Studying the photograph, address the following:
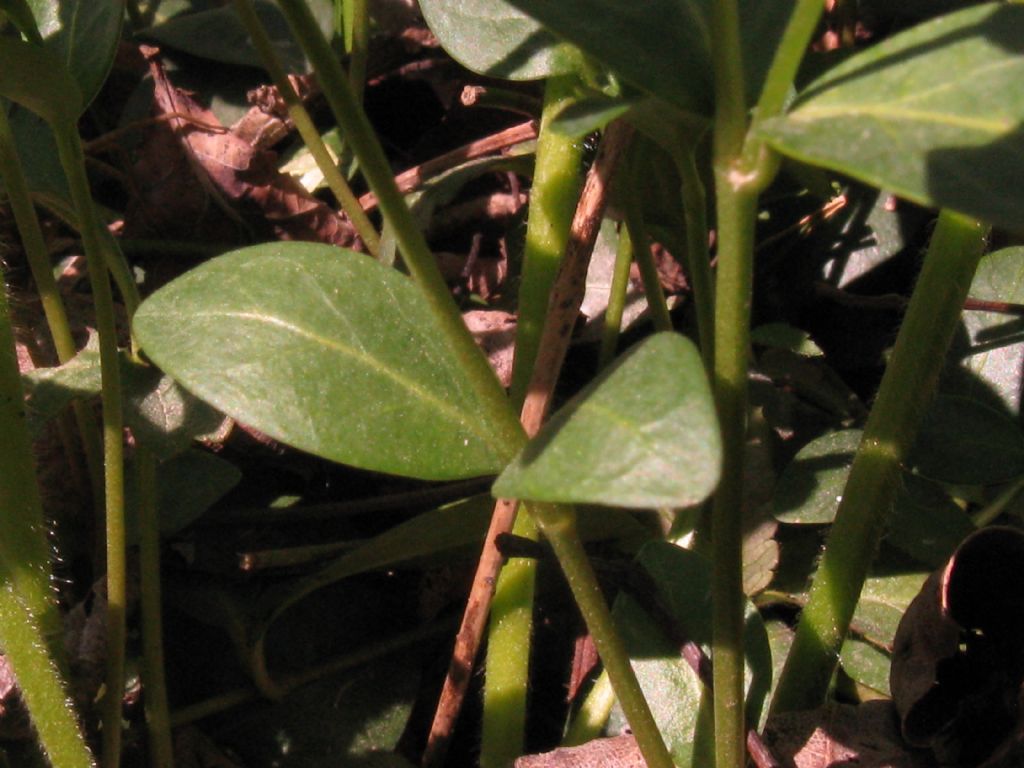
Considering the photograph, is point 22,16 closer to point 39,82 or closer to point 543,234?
point 39,82

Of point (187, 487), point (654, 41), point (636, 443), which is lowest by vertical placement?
point (187, 487)

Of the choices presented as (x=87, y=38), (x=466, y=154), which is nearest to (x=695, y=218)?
(x=87, y=38)

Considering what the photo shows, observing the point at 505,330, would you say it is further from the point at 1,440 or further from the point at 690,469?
the point at 690,469

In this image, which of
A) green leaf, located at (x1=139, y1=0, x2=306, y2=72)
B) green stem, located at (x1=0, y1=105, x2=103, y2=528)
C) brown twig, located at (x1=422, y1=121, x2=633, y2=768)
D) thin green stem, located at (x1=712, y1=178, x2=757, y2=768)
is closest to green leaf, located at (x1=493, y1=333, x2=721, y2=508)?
thin green stem, located at (x1=712, y1=178, x2=757, y2=768)

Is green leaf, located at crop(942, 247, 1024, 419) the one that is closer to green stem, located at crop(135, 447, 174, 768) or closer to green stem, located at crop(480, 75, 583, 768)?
green stem, located at crop(480, 75, 583, 768)

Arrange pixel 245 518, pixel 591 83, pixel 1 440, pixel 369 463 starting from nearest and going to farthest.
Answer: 1. pixel 369 463
2. pixel 1 440
3. pixel 591 83
4. pixel 245 518

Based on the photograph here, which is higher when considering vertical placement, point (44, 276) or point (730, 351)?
point (730, 351)

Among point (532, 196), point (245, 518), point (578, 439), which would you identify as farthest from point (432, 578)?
point (578, 439)
